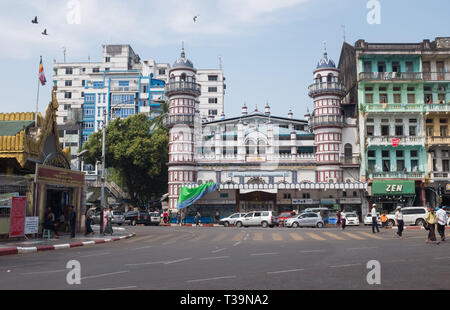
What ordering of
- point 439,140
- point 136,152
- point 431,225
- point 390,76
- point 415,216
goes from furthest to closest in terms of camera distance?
point 136,152 < point 390,76 < point 439,140 < point 415,216 < point 431,225

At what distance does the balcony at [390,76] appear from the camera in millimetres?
48500

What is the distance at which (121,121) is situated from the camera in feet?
183

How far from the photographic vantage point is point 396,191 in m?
46.7

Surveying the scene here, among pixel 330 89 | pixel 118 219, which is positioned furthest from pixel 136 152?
pixel 330 89

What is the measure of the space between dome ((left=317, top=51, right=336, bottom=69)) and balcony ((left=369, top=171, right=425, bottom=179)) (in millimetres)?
13789

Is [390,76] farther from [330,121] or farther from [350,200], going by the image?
[350,200]

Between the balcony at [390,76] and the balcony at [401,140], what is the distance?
6.65 metres

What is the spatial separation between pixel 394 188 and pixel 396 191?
39 cm

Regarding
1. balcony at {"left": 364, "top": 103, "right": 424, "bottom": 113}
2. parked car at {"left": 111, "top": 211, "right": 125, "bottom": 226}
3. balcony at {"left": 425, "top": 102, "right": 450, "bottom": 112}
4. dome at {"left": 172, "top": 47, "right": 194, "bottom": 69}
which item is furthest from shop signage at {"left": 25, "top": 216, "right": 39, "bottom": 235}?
balcony at {"left": 425, "top": 102, "right": 450, "bottom": 112}

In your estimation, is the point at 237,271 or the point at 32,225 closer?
the point at 237,271

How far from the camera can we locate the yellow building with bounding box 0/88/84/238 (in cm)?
2122

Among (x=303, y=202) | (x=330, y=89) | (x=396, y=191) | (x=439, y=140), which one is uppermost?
(x=330, y=89)

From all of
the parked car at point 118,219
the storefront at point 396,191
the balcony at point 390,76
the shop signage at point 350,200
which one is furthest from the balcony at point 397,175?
the parked car at point 118,219
